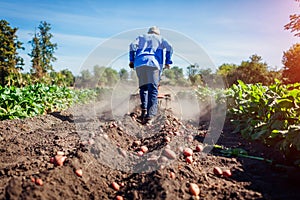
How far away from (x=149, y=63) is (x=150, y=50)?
30cm

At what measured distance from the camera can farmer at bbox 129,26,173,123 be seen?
5836 mm

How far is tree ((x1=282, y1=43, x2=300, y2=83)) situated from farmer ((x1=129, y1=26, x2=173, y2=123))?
1475 cm

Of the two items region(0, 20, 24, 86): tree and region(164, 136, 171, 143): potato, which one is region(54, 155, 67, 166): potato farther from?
region(0, 20, 24, 86): tree

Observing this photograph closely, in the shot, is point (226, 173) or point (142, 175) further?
point (226, 173)

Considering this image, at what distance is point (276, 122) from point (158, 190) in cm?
186

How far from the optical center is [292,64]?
18.3 meters

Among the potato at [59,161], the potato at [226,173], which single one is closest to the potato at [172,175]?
the potato at [226,173]

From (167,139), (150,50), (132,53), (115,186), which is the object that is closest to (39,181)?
(115,186)

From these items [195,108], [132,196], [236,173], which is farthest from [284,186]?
[195,108]

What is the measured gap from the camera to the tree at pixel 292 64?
58.5 ft

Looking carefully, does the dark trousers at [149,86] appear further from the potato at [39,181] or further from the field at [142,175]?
the potato at [39,181]

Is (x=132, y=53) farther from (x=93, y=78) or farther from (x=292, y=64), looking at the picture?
(x=93, y=78)

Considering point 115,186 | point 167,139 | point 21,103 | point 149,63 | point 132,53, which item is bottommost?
point 115,186

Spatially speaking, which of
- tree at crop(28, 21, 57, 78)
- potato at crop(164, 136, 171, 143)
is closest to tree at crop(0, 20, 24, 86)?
tree at crop(28, 21, 57, 78)
